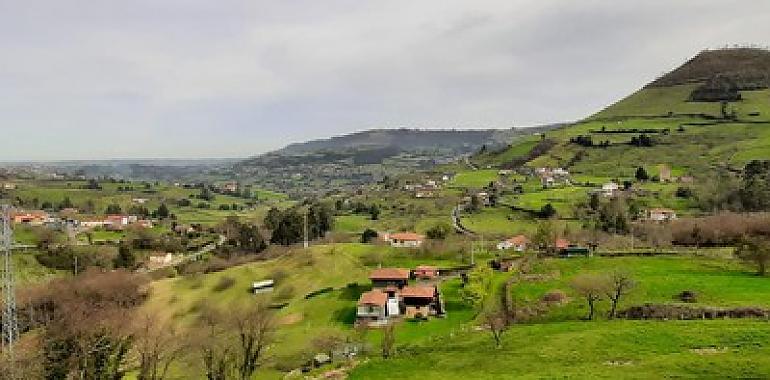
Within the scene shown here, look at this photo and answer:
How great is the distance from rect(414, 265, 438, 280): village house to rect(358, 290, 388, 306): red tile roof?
43.5ft

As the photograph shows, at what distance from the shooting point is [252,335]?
55375mm

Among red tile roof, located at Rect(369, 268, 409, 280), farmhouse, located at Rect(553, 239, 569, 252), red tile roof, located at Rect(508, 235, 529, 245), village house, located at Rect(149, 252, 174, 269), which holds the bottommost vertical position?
village house, located at Rect(149, 252, 174, 269)

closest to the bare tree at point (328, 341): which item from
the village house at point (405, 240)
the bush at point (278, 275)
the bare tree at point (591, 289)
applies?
the bare tree at point (591, 289)

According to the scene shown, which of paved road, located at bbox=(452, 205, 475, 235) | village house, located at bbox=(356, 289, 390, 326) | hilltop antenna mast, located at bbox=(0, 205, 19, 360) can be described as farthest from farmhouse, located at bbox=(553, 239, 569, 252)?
hilltop antenna mast, located at bbox=(0, 205, 19, 360)

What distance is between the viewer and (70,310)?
92.3 meters

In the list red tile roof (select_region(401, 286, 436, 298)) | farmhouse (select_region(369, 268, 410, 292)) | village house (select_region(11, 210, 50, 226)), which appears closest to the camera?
red tile roof (select_region(401, 286, 436, 298))

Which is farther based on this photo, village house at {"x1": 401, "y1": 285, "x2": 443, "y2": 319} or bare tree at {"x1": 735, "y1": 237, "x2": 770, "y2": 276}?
village house at {"x1": 401, "y1": 285, "x2": 443, "y2": 319}

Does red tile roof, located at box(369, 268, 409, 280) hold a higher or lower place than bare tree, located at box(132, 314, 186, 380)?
higher

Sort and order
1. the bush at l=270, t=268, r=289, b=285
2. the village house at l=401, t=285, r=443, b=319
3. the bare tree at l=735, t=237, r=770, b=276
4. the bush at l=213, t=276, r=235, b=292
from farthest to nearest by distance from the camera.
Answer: the bush at l=213, t=276, r=235, b=292 → the bush at l=270, t=268, r=289, b=285 → the village house at l=401, t=285, r=443, b=319 → the bare tree at l=735, t=237, r=770, b=276

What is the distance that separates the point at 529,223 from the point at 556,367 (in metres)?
104

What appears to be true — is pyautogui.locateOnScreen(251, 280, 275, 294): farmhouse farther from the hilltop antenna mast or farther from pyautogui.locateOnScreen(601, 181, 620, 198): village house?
pyautogui.locateOnScreen(601, 181, 620, 198): village house

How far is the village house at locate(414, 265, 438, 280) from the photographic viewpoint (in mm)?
91731

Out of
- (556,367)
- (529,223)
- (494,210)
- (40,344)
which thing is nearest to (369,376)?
(556,367)

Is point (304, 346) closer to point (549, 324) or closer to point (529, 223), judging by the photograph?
point (549, 324)
